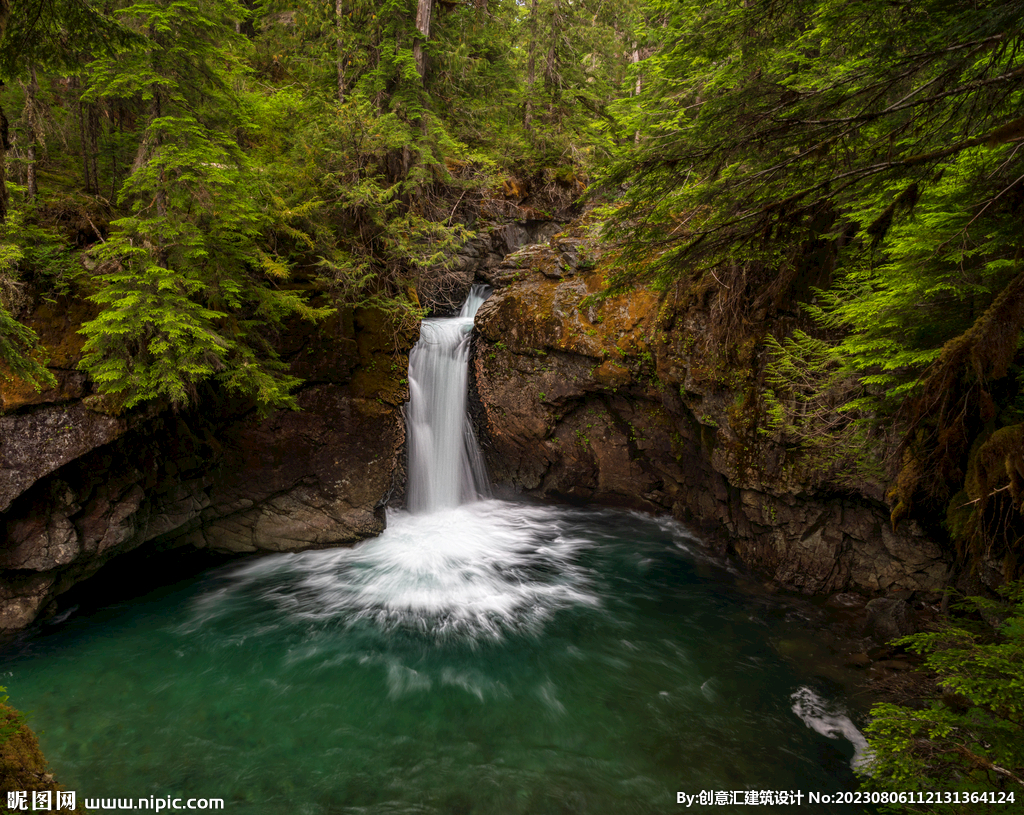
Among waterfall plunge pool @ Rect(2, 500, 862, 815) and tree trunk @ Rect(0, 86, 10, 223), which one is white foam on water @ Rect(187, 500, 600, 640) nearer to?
waterfall plunge pool @ Rect(2, 500, 862, 815)

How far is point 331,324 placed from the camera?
9906 millimetres

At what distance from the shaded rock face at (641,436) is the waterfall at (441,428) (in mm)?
458

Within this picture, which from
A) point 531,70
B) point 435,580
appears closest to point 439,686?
point 435,580

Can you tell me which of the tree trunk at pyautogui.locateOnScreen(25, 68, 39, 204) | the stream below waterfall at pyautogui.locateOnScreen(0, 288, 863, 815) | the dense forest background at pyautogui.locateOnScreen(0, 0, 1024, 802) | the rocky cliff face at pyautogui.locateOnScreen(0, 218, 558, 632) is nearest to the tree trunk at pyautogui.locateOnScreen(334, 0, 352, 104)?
the dense forest background at pyautogui.locateOnScreen(0, 0, 1024, 802)

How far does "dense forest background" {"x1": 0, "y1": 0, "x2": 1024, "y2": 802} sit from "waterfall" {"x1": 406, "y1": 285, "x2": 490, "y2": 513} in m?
1.65

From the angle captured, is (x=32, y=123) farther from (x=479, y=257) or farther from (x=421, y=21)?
(x=479, y=257)

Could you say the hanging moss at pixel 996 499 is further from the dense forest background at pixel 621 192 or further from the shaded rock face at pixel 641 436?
the shaded rock face at pixel 641 436

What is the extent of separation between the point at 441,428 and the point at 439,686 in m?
6.18

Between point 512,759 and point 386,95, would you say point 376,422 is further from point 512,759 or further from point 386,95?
point 386,95

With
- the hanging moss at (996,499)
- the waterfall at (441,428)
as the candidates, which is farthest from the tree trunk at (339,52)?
the hanging moss at (996,499)

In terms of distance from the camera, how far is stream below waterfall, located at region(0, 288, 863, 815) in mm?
4984

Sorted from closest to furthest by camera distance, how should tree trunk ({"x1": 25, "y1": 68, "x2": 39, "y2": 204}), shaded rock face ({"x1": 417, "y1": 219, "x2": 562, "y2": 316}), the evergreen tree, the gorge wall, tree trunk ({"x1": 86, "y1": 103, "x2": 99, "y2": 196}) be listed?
the evergreen tree, tree trunk ({"x1": 25, "y1": 68, "x2": 39, "y2": 204}), the gorge wall, tree trunk ({"x1": 86, "y1": 103, "x2": 99, "y2": 196}), shaded rock face ({"x1": 417, "y1": 219, "x2": 562, "y2": 316})

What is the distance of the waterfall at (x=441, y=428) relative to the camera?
1138 centimetres

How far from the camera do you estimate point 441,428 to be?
11.6 m
